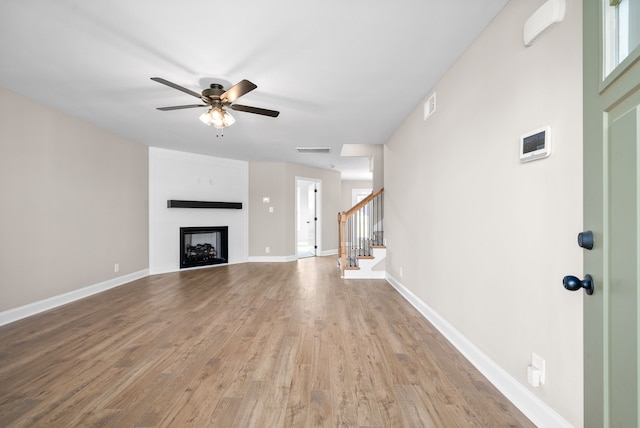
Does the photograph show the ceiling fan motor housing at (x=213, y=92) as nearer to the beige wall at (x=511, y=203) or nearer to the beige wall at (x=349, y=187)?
the beige wall at (x=511, y=203)

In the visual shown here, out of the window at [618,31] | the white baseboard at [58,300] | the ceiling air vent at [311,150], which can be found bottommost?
the white baseboard at [58,300]

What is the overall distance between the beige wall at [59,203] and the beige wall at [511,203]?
4.52m

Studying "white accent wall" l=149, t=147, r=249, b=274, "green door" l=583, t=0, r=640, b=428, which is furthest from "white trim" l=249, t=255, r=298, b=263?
"green door" l=583, t=0, r=640, b=428

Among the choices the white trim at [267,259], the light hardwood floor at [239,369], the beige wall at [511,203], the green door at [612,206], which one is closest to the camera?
the green door at [612,206]

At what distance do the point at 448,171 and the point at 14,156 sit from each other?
180 inches

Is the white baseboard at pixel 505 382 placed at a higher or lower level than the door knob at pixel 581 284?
lower

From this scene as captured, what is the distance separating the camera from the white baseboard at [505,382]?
4.91ft

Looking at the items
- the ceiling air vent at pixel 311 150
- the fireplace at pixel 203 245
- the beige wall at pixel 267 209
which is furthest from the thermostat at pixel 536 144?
the fireplace at pixel 203 245

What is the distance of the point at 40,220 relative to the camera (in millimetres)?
3486

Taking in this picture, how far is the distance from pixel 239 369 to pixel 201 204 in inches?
187

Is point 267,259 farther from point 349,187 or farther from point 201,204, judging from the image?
point 349,187

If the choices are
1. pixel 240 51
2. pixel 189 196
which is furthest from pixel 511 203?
pixel 189 196

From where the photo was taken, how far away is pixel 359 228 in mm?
5469

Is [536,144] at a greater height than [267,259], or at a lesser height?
greater
